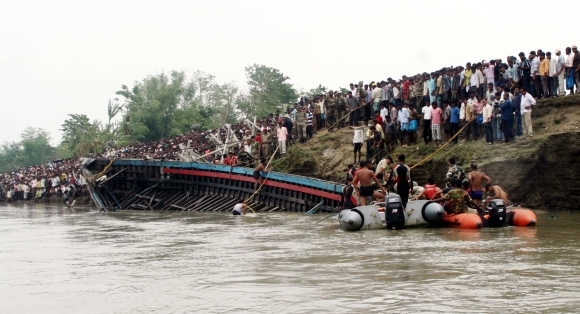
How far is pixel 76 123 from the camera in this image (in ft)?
211

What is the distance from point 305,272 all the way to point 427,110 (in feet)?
41.0

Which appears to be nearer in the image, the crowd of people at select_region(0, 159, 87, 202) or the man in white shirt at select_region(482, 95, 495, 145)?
the man in white shirt at select_region(482, 95, 495, 145)

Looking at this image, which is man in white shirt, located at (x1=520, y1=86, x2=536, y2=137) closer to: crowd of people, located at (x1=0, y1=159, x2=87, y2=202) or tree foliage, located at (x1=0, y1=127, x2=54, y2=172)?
crowd of people, located at (x1=0, y1=159, x2=87, y2=202)

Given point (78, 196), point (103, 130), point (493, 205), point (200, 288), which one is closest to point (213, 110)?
point (103, 130)

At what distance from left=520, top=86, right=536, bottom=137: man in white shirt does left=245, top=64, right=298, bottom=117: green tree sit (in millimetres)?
37492

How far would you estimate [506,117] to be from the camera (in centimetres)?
1852

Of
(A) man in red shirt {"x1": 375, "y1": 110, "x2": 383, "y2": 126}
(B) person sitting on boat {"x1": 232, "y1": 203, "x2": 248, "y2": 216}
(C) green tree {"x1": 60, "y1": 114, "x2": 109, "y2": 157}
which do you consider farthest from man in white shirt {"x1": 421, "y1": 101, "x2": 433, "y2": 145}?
(C) green tree {"x1": 60, "y1": 114, "x2": 109, "y2": 157}

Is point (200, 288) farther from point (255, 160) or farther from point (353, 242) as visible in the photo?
point (255, 160)

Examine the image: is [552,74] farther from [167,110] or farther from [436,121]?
[167,110]

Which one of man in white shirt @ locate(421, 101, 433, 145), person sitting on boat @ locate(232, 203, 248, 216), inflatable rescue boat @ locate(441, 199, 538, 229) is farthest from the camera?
person sitting on boat @ locate(232, 203, 248, 216)

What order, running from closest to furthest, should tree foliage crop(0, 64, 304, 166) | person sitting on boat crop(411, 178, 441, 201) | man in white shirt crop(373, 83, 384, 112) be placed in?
1. person sitting on boat crop(411, 178, 441, 201)
2. man in white shirt crop(373, 83, 384, 112)
3. tree foliage crop(0, 64, 304, 166)

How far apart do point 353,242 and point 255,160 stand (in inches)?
582

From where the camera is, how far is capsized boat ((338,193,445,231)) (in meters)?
14.2

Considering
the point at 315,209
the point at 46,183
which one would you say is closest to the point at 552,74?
the point at 315,209
